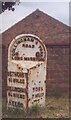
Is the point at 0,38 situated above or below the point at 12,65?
above

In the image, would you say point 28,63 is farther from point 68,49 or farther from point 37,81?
point 68,49

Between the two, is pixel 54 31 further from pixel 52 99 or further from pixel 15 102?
pixel 15 102

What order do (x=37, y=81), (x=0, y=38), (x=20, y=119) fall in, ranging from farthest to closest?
(x=0, y=38)
(x=37, y=81)
(x=20, y=119)

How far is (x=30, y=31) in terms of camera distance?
10797 mm

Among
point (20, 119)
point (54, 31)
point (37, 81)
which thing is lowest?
point (20, 119)

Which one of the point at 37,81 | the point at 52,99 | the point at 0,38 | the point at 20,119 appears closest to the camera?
the point at 20,119

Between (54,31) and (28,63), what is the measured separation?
8.06ft

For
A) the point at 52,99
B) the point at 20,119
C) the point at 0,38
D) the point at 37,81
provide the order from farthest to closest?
1. the point at 0,38
2. the point at 52,99
3. the point at 37,81
4. the point at 20,119

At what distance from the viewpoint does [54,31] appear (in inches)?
420

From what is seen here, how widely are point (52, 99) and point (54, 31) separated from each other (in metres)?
2.06

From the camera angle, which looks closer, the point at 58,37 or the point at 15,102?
the point at 15,102

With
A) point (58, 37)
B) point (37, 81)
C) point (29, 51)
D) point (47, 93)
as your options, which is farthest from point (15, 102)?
point (58, 37)

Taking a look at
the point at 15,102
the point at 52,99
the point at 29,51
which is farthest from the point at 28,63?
the point at 52,99

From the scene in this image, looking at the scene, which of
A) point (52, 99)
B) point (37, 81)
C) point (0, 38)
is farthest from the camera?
point (0, 38)
